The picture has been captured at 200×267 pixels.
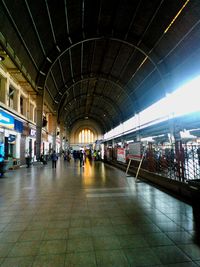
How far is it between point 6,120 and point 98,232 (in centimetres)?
1058

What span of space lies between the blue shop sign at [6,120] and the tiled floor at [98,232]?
22.8 feet

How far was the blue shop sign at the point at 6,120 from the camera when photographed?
35.1 feet

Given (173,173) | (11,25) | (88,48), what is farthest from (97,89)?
(173,173)

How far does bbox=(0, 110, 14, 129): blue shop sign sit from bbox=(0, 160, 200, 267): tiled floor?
694cm

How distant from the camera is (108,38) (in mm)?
13750

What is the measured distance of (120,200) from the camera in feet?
16.4

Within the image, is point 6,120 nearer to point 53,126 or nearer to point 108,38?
point 108,38

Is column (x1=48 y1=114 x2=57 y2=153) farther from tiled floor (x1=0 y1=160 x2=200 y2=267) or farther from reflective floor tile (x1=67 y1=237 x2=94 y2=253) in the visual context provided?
reflective floor tile (x1=67 y1=237 x2=94 y2=253)

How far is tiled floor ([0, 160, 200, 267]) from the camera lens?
2264 millimetres

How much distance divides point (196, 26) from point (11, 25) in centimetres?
976

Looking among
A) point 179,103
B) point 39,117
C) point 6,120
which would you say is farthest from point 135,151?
point 39,117

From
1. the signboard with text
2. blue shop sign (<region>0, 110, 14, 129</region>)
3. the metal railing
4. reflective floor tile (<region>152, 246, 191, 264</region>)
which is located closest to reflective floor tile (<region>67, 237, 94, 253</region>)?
reflective floor tile (<region>152, 246, 191, 264</region>)

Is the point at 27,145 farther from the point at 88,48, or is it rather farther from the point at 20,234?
the point at 20,234

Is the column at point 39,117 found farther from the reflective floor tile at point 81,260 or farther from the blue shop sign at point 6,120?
the reflective floor tile at point 81,260
